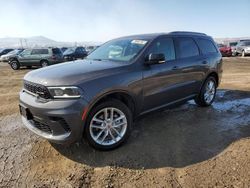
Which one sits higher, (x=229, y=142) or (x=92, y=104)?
(x=92, y=104)

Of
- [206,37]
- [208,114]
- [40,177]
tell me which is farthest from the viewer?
[206,37]

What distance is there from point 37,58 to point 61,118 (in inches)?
667

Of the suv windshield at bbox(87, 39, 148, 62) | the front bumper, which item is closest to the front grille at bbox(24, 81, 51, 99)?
the front bumper

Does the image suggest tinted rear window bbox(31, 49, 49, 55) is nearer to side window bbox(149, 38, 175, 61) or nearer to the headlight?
side window bbox(149, 38, 175, 61)

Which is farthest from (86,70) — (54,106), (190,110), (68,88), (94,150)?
(190,110)

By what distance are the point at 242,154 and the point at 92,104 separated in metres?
2.40

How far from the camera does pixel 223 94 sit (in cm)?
787

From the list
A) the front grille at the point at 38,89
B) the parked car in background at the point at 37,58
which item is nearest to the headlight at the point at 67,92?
the front grille at the point at 38,89

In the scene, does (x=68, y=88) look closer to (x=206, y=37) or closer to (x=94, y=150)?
(x=94, y=150)

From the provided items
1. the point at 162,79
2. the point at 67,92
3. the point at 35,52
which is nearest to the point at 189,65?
the point at 162,79

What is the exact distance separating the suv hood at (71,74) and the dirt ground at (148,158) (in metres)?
1.16

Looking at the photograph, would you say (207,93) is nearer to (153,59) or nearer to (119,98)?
(153,59)

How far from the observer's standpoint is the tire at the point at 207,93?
6254 millimetres

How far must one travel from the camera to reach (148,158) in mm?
3857
